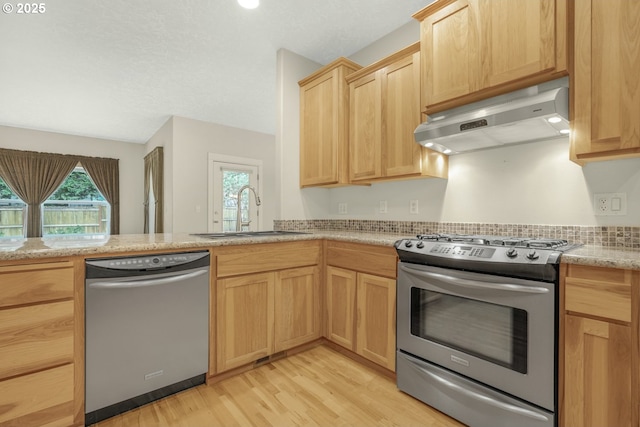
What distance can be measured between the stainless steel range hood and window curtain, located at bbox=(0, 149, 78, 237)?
6.65 metres

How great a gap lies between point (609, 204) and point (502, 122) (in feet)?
2.39

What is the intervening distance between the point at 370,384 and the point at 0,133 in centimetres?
713

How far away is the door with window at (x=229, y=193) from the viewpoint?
521cm

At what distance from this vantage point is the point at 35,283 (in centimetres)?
135

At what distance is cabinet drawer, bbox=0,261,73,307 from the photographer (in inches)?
50.8

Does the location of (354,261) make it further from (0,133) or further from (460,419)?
(0,133)

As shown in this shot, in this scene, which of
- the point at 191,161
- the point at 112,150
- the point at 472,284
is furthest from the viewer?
the point at 112,150

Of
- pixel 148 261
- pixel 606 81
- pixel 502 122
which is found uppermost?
pixel 606 81

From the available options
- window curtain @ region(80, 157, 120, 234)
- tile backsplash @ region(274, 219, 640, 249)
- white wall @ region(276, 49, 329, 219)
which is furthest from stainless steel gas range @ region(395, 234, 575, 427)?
window curtain @ region(80, 157, 120, 234)

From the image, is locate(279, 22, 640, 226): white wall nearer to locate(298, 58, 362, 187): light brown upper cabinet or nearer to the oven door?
locate(298, 58, 362, 187): light brown upper cabinet

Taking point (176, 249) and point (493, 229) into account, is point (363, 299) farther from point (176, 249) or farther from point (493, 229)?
point (176, 249)

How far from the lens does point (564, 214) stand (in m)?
1.72

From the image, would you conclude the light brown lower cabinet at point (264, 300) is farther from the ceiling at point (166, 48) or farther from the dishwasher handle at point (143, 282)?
the ceiling at point (166, 48)

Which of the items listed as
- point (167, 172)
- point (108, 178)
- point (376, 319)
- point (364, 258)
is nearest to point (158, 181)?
point (167, 172)
